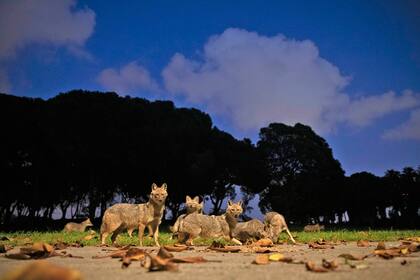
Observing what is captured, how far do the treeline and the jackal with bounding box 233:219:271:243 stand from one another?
23.8 metres

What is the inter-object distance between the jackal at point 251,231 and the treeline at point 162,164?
77.9 feet

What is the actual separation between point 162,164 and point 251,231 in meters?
24.9

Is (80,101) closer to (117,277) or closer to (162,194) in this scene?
(162,194)

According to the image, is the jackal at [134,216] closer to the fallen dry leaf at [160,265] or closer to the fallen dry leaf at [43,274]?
the fallen dry leaf at [160,265]

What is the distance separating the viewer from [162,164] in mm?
34188

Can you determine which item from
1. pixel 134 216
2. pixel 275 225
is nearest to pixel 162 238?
pixel 134 216

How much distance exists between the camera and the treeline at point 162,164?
31.3 meters

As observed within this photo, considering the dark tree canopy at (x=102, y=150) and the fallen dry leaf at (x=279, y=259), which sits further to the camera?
the dark tree canopy at (x=102, y=150)

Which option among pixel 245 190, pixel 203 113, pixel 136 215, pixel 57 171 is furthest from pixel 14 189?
pixel 136 215

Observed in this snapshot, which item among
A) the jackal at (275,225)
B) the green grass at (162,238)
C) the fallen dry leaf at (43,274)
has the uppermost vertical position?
the jackal at (275,225)

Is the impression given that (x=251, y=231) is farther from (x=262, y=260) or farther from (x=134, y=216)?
(x=262, y=260)

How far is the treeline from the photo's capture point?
31.3 metres

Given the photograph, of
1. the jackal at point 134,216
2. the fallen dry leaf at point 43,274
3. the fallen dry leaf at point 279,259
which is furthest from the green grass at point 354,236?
the fallen dry leaf at point 43,274

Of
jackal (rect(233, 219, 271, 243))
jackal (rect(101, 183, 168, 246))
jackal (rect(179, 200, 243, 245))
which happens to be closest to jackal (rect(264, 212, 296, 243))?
jackal (rect(233, 219, 271, 243))
